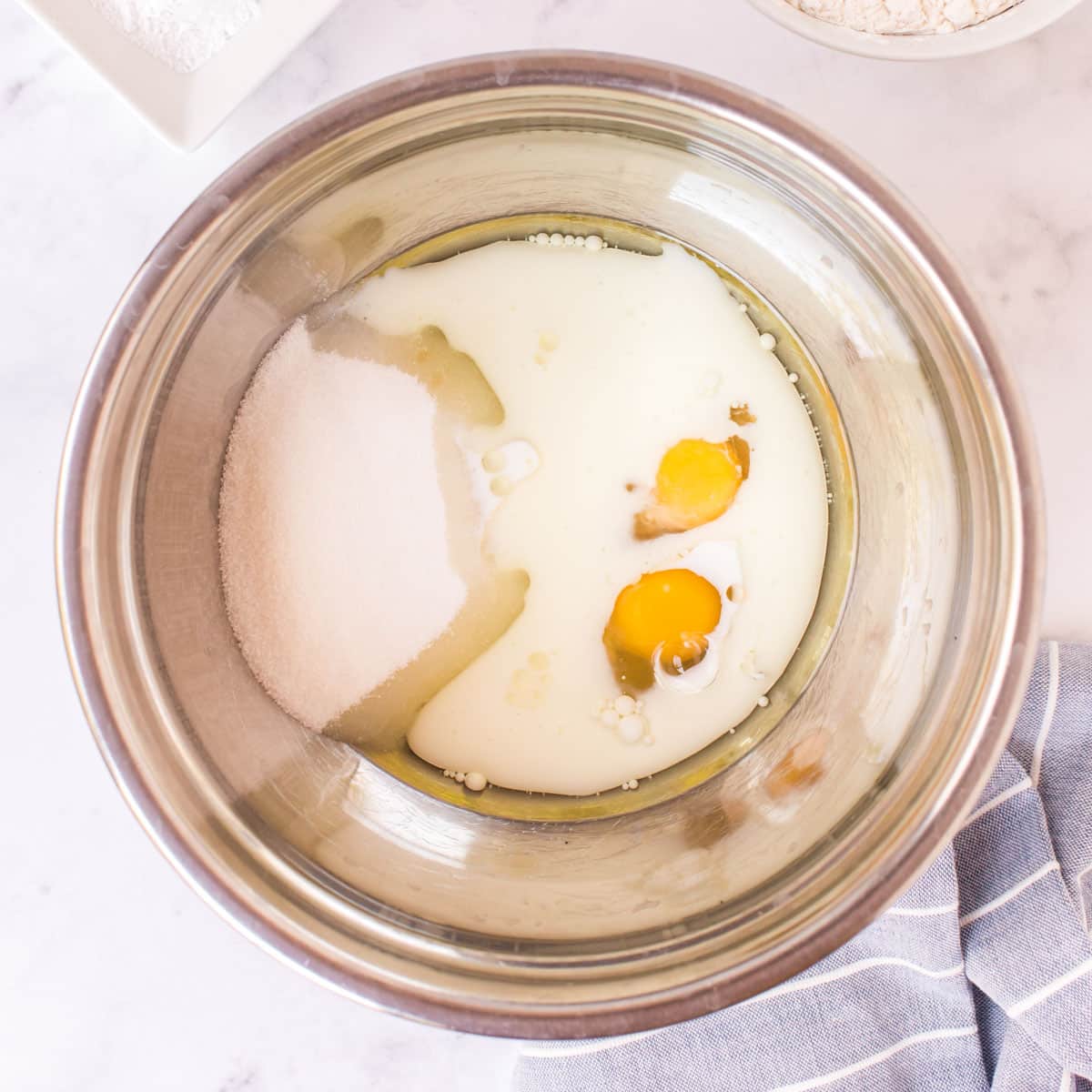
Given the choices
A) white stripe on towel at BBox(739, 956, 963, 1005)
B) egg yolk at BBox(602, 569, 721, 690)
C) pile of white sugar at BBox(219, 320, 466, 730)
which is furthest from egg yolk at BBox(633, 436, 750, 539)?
white stripe on towel at BBox(739, 956, 963, 1005)

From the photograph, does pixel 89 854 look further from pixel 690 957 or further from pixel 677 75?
pixel 677 75

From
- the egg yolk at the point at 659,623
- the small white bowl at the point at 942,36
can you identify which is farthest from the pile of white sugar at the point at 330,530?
the small white bowl at the point at 942,36

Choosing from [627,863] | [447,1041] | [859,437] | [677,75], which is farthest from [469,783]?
[677,75]

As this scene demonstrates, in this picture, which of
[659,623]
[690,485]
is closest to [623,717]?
[659,623]

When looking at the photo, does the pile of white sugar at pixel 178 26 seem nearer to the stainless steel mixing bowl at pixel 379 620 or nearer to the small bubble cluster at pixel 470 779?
the stainless steel mixing bowl at pixel 379 620

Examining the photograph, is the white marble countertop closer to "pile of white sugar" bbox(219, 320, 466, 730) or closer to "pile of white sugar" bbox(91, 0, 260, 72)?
"pile of white sugar" bbox(91, 0, 260, 72)
